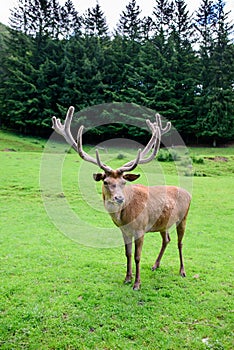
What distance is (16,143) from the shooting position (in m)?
25.8

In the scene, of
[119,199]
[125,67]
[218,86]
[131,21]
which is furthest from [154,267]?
[131,21]

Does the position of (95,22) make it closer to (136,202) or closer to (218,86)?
(218,86)

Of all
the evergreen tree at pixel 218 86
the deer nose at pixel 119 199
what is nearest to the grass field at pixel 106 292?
the deer nose at pixel 119 199

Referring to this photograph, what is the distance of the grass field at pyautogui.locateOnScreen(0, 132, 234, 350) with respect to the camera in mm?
3797

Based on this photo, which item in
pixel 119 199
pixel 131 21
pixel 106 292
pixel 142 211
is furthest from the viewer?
pixel 131 21

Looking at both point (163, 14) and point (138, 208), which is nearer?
point (138, 208)

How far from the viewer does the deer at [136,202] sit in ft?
15.3

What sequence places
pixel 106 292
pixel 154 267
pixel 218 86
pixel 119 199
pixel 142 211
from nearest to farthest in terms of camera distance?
pixel 119 199 < pixel 106 292 < pixel 142 211 < pixel 154 267 < pixel 218 86

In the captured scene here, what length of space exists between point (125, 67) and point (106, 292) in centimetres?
3176

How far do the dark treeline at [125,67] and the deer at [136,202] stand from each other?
2322 centimetres

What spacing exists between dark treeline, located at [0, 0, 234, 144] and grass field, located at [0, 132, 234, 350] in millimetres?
21648

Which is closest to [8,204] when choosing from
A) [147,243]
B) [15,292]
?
[147,243]

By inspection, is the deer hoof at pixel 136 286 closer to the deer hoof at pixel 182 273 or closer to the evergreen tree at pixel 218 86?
the deer hoof at pixel 182 273

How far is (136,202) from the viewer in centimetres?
515
